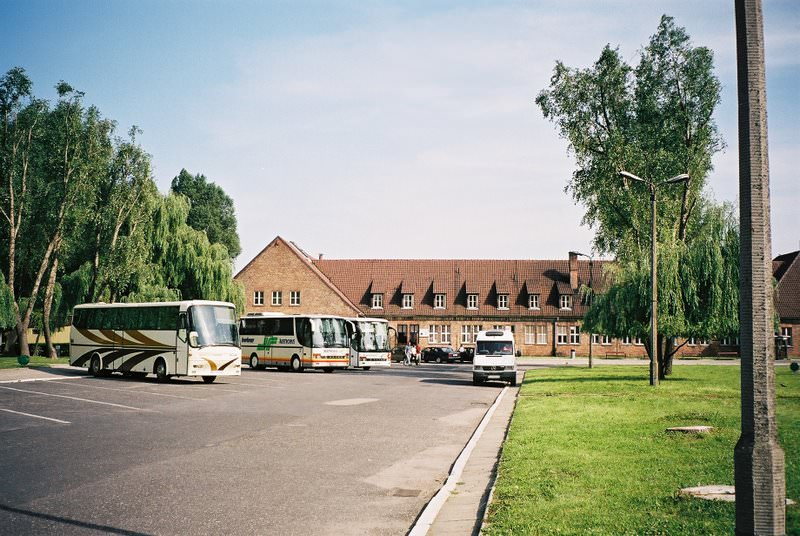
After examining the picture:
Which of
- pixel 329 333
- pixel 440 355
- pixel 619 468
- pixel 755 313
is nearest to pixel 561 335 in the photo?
pixel 440 355

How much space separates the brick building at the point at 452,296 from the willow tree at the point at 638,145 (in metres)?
30.1

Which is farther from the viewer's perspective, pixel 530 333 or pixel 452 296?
pixel 452 296

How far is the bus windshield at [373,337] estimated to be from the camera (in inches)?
1859

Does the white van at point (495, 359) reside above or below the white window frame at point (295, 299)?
below

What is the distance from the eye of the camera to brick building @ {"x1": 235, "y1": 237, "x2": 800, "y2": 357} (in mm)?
70062

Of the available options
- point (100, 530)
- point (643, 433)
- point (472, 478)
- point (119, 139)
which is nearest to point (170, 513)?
point (100, 530)

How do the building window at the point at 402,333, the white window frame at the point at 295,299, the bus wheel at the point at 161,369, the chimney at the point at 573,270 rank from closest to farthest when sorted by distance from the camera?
the bus wheel at the point at 161,369
the white window frame at the point at 295,299
the building window at the point at 402,333
the chimney at the point at 573,270

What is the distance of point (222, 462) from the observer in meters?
11.3

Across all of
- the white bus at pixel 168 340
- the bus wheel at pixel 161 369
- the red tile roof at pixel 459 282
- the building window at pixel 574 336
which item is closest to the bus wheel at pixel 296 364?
the white bus at pixel 168 340

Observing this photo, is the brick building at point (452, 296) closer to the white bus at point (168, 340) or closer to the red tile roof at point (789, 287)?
the red tile roof at point (789, 287)

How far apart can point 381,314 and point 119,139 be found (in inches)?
1337

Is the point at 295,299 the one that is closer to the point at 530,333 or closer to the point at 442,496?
the point at 530,333

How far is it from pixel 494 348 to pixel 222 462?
2171 centimetres

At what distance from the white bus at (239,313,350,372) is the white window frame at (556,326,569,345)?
3252cm
